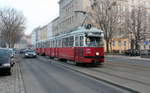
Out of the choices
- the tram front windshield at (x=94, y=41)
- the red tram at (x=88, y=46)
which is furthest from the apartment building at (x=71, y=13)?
the tram front windshield at (x=94, y=41)

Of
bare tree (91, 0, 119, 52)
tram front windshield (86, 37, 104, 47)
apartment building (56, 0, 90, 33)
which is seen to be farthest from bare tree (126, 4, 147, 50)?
tram front windshield (86, 37, 104, 47)

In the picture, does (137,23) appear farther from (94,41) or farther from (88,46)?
(88,46)

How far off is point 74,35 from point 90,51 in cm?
295

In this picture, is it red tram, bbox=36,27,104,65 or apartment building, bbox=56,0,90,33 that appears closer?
red tram, bbox=36,27,104,65

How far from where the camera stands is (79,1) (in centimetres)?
5922

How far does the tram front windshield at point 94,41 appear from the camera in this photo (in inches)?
653

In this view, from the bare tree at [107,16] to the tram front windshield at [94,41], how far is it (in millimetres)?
27690

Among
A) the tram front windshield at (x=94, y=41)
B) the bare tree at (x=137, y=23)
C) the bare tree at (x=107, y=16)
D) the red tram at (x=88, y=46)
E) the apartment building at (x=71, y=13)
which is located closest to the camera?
the red tram at (x=88, y=46)

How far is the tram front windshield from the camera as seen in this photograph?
→ 653 inches

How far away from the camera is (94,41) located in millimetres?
16797

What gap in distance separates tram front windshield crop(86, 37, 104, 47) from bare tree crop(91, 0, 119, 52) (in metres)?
27.7

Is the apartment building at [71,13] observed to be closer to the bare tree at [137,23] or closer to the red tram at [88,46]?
the bare tree at [137,23]

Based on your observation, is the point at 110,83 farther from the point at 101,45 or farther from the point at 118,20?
the point at 118,20

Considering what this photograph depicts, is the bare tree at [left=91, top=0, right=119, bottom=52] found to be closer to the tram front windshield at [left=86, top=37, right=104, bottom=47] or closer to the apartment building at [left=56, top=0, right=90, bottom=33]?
the apartment building at [left=56, top=0, right=90, bottom=33]
